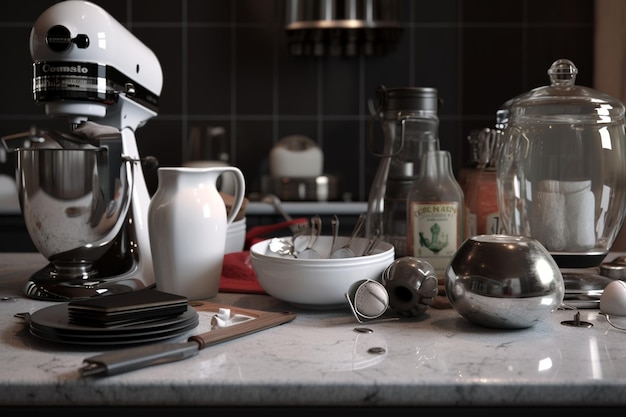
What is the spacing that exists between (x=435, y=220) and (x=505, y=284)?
0.27 m

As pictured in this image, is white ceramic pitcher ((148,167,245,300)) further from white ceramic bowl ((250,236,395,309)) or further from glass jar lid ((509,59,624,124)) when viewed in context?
glass jar lid ((509,59,624,124))

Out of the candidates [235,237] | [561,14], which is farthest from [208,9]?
[235,237]

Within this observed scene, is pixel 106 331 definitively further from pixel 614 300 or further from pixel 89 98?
pixel 614 300

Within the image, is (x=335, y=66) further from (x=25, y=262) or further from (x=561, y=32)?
(x=25, y=262)

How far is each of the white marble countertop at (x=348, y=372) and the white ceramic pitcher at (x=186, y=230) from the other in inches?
8.7

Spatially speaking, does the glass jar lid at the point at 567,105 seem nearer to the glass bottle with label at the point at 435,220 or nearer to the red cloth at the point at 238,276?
the glass bottle with label at the point at 435,220

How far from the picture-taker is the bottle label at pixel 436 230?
1.13 meters

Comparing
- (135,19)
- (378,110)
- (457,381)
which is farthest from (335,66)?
(457,381)

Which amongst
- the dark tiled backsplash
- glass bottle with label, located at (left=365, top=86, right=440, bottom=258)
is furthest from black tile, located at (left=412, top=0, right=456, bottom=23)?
glass bottle with label, located at (left=365, top=86, right=440, bottom=258)

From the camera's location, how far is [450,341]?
868 millimetres

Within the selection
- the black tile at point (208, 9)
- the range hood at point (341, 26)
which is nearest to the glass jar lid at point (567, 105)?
the range hood at point (341, 26)

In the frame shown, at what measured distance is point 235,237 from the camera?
142cm

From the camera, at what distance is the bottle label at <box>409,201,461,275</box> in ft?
3.72

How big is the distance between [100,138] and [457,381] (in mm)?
735
